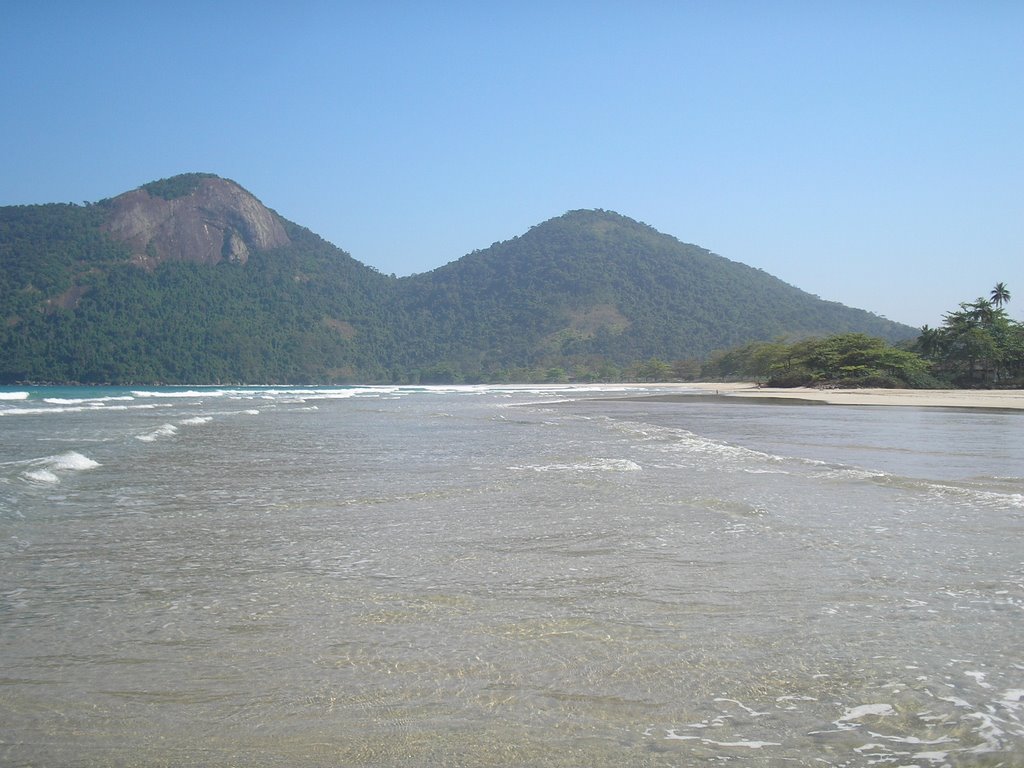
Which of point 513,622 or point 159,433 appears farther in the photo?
point 159,433

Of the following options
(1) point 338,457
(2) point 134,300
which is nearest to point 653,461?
(1) point 338,457

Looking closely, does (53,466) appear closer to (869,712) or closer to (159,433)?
(159,433)

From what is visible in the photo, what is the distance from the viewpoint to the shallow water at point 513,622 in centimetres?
317

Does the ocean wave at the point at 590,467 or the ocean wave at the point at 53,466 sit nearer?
the ocean wave at the point at 53,466

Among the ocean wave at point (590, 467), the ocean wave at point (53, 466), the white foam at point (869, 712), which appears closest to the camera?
the white foam at point (869, 712)

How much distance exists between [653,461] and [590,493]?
385cm

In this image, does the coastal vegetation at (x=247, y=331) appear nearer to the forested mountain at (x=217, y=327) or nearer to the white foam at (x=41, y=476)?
the forested mountain at (x=217, y=327)

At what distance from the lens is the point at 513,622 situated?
15.0 feet

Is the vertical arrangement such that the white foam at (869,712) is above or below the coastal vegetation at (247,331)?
below

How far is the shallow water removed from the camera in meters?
3.17

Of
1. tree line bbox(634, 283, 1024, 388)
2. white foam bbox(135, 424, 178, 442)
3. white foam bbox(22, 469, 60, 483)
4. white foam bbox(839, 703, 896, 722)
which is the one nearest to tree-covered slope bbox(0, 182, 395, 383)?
tree line bbox(634, 283, 1024, 388)

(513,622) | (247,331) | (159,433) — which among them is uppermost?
(247,331)

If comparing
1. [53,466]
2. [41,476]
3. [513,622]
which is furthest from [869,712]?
[53,466]

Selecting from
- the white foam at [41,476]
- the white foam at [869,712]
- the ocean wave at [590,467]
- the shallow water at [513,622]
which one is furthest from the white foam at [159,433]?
the white foam at [869,712]
